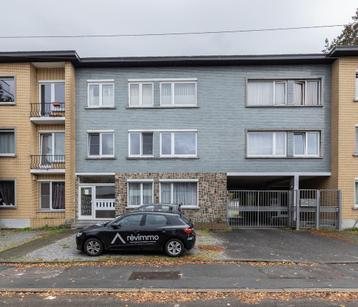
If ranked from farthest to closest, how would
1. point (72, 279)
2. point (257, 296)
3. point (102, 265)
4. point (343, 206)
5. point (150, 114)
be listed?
point (150, 114) → point (343, 206) → point (102, 265) → point (72, 279) → point (257, 296)

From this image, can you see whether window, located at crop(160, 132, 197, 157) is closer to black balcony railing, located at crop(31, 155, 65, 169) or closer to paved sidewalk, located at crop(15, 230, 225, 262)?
black balcony railing, located at crop(31, 155, 65, 169)

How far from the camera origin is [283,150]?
21.0 meters

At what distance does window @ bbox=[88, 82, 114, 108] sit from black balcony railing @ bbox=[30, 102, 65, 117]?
1.58m

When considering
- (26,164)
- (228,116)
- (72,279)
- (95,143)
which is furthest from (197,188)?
(72,279)

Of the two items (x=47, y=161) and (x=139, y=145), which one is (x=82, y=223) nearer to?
(x=47, y=161)

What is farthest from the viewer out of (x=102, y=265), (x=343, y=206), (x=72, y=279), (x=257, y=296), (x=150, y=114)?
(x=150, y=114)

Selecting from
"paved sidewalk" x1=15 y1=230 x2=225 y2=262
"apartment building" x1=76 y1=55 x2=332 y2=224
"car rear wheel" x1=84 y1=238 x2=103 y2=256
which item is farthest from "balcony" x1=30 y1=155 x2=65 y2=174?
"car rear wheel" x1=84 y1=238 x2=103 y2=256

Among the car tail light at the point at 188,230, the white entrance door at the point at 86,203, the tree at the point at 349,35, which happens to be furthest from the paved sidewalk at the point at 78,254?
the tree at the point at 349,35

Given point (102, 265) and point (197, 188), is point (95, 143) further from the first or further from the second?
point (102, 265)

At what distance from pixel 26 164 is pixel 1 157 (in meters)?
1.43

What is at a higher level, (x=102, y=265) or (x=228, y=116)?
(x=228, y=116)

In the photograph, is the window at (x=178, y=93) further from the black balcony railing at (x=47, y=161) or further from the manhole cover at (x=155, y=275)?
the manhole cover at (x=155, y=275)

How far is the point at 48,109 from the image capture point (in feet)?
70.7

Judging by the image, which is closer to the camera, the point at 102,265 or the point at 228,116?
the point at 102,265
